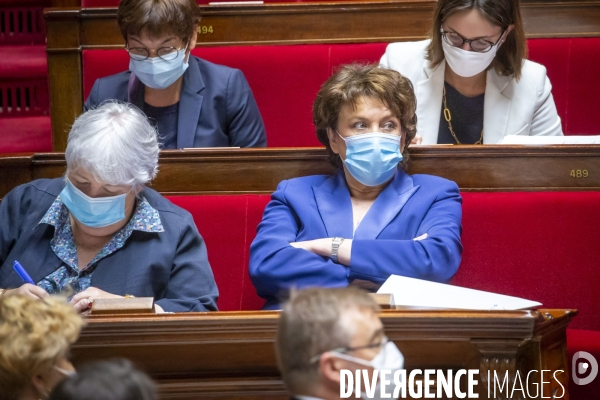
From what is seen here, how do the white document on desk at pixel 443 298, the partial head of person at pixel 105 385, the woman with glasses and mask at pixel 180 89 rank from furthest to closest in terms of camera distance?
the woman with glasses and mask at pixel 180 89
the white document on desk at pixel 443 298
the partial head of person at pixel 105 385

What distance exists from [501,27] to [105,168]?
41.5 inches

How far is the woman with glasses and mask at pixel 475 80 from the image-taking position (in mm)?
2232

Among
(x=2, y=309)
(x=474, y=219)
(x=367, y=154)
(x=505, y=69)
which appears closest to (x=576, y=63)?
(x=505, y=69)

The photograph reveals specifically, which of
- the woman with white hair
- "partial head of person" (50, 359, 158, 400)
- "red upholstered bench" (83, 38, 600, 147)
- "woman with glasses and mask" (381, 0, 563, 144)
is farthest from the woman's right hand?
"red upholstered bench" (83, 38, 600, 147)

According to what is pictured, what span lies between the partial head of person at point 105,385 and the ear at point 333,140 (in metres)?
1.01

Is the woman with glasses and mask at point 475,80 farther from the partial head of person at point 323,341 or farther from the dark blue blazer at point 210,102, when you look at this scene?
the partial head of person at point 323,341

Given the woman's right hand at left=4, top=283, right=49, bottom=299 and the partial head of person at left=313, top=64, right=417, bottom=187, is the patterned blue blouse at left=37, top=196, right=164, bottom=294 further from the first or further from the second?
the partial head of person at left=313, top=64, right=417, bottom=187

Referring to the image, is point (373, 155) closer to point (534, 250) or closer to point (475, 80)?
point (534, 250)

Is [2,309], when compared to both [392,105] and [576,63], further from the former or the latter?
[576,63]

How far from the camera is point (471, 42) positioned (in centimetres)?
223

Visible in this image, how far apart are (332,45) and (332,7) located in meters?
0.11

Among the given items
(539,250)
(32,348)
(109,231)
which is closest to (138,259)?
(109,231)

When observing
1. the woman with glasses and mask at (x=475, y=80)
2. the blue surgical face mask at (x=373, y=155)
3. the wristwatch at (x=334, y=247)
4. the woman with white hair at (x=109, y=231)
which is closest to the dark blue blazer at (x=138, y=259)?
the woman with white hair at (x=109, y=231)

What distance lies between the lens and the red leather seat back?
1945 mm
